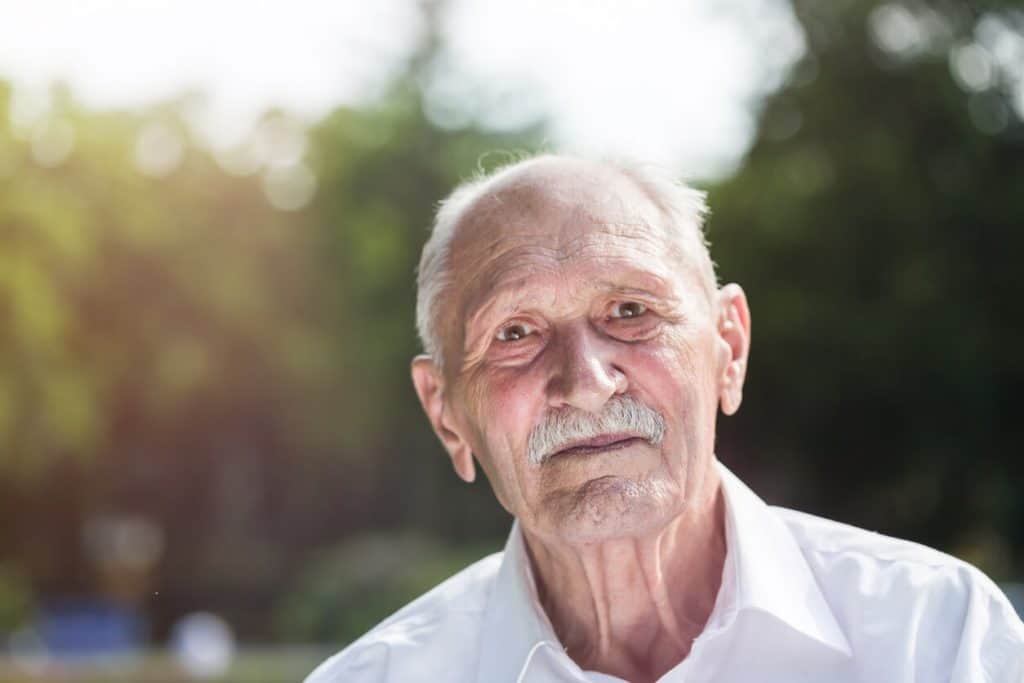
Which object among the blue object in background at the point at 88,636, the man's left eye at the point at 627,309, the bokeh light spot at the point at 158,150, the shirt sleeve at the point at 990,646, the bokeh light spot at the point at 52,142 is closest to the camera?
the shirt sleeve at the point at 990,646

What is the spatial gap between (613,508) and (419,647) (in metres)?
0.43

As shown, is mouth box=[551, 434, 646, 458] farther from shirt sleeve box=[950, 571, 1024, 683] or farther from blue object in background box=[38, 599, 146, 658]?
blue object in background box=[38, 599, 146, 658]

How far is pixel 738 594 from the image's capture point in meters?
1.96

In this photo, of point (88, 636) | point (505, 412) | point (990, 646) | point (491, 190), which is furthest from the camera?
point (88, 636)

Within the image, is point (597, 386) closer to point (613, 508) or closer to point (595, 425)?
point (595, 425)

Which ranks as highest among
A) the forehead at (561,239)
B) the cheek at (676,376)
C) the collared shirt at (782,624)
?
the forehead at (561,239)

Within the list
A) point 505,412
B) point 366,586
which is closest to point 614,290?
point 505,412

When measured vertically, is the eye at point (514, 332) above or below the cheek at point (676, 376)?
above

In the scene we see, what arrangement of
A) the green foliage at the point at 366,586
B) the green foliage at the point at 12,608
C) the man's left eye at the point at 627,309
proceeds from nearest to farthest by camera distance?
the man's left eye at the point at 627,309
the green foliage at the point at 366,586
the green foliage at the point at 12,608

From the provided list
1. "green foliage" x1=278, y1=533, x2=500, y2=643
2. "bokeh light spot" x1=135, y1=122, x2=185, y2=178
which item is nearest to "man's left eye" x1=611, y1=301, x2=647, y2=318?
"green foliage" x1=278, y1=533, x2=500, y2=643

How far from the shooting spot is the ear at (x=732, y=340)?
216 centimetres

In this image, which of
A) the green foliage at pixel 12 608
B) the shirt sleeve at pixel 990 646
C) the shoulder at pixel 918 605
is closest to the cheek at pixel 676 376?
the shoulder at pixel 918 605

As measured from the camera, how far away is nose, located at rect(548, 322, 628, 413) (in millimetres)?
1899

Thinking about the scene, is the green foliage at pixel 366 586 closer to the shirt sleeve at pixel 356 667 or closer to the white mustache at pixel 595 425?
the shirt sleeve at pixel 356 667
